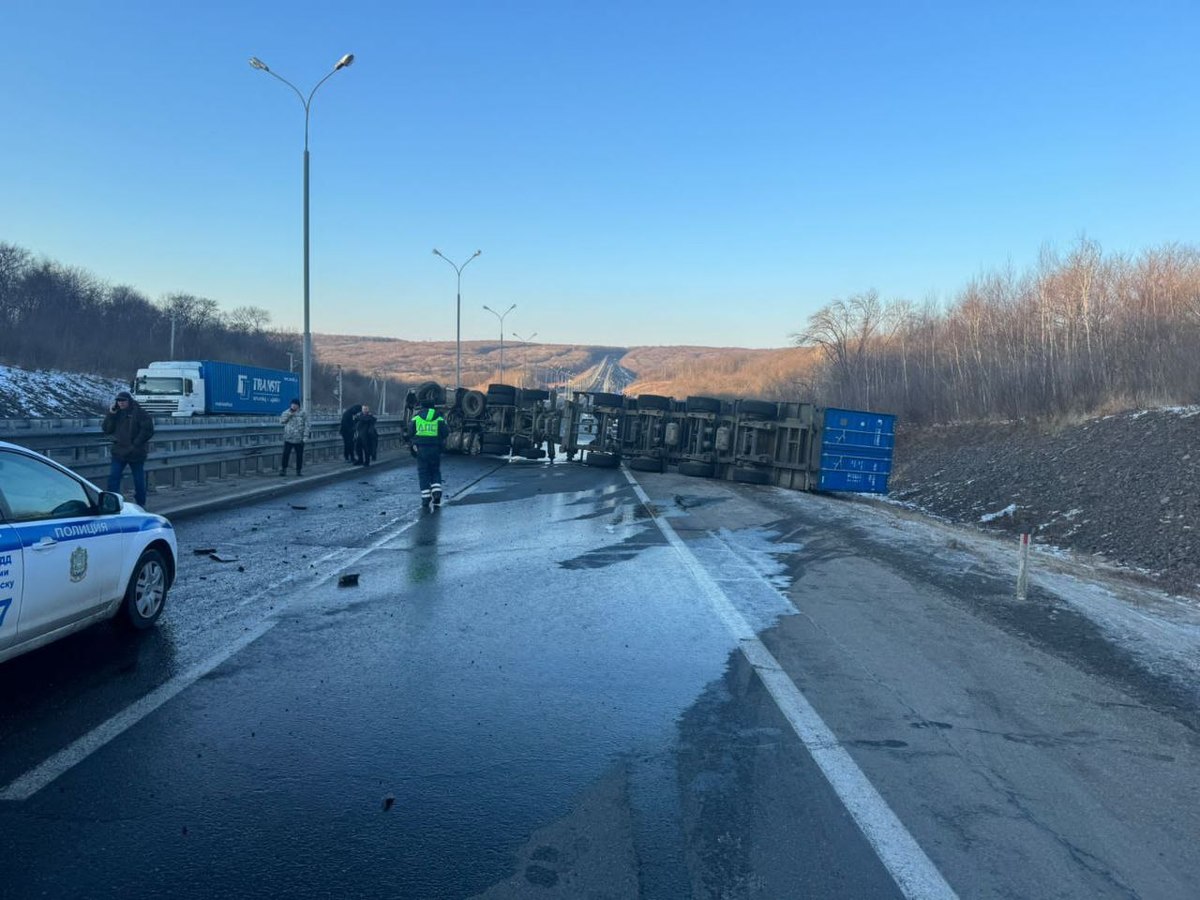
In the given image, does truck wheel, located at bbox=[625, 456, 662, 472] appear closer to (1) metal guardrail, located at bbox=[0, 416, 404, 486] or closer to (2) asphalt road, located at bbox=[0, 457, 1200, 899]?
(1) metal guardrail, located at bbox=[0, 416, 404, 486]

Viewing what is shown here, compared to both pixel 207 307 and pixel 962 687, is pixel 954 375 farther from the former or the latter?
pixel 207 307

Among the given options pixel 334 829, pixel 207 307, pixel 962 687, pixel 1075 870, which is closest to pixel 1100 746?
pixel 962 687

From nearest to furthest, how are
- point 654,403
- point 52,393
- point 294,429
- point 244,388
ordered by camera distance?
1. point 294,429
2. point 654,403
3. point 244,388
4. point 52,393

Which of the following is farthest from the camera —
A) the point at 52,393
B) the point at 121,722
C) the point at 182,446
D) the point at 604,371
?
the point at 604,371

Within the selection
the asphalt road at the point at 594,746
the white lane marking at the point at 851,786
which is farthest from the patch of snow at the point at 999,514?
the white lane marking at the point at 851,786

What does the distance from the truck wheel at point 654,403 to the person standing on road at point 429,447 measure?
462 inches

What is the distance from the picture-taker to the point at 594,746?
468 cm

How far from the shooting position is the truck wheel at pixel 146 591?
255 inches

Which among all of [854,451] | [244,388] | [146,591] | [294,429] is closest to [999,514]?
[854,451]

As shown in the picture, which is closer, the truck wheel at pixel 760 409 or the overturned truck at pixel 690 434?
the overturned truck at pixel 690 434

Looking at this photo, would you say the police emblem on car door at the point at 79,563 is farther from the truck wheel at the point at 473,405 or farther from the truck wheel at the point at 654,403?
the truck wheel at the point at 473,405

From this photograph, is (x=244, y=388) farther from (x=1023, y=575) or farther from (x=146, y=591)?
(x=1023, y=575)

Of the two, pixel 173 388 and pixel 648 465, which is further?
pixel 173 388

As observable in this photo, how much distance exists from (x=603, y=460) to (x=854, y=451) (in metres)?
8.25
